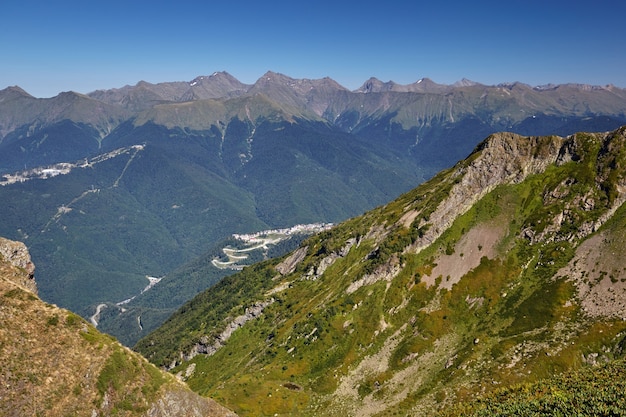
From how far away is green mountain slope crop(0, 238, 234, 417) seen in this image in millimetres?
74250

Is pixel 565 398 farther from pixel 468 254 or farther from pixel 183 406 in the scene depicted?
pixel 468 254

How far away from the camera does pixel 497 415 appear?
90.2 metres

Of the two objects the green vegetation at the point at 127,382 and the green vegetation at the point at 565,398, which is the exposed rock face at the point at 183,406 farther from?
the green vegetation at the point at 565,398

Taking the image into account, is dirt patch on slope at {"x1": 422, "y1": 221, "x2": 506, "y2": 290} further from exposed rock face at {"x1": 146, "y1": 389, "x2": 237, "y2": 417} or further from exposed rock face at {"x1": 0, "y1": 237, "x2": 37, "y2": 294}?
exposed rock face at {"x1": 0, "y1": 237, "x2": 37, "y2": 294}

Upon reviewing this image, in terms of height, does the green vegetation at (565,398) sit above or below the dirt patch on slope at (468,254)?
below

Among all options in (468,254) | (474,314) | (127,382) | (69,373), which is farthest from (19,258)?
(468,254)

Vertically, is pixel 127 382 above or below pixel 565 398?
above

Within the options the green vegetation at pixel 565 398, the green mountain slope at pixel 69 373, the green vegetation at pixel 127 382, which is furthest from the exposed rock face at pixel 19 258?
the green vegetation at pixel 565 398

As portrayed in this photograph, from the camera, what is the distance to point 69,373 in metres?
78.6

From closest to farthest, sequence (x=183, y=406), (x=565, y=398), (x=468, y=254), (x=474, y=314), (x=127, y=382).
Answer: (x=127, y=382) < (x=183, y=406) < (x=565, y=398) < (x=474, y=314) < (x=468, y=254)

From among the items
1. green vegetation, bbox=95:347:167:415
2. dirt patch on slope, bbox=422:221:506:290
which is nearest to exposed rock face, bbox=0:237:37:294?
green vegetation, bbox=95:347:167:415

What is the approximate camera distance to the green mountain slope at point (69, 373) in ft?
244

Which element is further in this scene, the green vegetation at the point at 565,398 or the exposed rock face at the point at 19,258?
the exposed rock face at the point at 19,258

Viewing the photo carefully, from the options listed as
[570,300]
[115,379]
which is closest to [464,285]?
[570,300]
